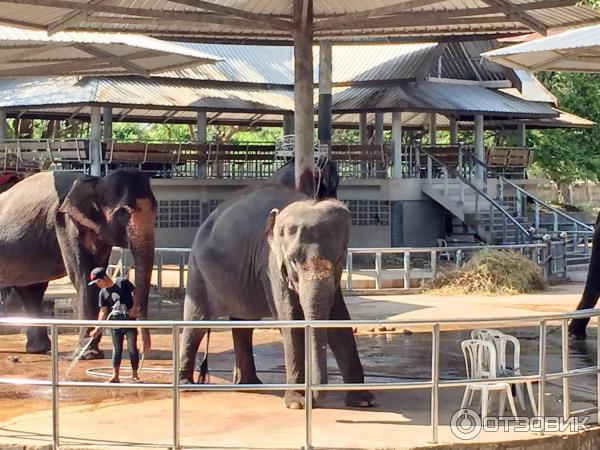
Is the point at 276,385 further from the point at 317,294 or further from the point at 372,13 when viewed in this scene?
the point at 372,13

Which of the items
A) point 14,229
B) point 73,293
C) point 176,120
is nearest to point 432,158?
point 176,120

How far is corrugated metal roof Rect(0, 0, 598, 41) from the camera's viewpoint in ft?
46.9

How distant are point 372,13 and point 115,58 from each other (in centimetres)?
481

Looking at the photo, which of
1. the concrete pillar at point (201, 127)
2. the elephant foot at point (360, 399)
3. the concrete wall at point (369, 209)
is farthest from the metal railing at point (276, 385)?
the concrete pillar at point (201, 127)

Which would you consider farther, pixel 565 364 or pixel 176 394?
pixel 565 364

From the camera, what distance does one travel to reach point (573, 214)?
3953cm

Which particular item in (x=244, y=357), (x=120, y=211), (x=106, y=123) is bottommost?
(x=244, y=357)

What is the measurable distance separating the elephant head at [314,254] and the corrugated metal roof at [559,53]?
6.44 metres

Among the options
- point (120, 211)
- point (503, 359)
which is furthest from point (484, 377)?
point (120, 211)

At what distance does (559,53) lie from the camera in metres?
17.0

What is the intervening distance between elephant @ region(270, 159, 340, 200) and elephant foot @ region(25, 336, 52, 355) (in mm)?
3645

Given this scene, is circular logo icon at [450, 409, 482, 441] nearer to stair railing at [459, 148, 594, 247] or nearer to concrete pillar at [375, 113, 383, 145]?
stair railing at [459, 148, 594, 247]

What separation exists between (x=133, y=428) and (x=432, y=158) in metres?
22.2

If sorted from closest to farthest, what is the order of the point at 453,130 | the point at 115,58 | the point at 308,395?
the point at 308,395 < the point at 115,58 < the point at 453,130
